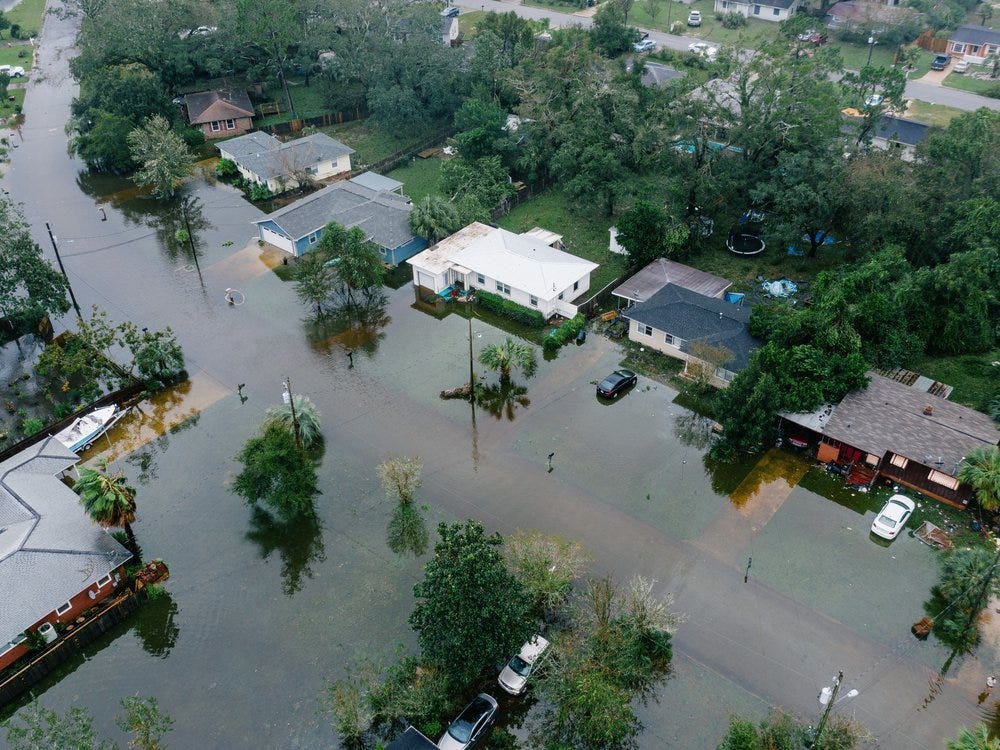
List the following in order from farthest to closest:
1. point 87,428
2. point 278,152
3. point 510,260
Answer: point 278,152 → point 510,260 → point 87,428

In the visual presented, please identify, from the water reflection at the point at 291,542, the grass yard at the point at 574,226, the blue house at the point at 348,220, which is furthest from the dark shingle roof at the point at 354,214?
the water reflection at the point at 291,542

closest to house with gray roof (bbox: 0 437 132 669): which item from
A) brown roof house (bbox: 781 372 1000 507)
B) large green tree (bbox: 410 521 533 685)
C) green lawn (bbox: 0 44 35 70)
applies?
large green tree (bbox: 410 521 533 685)

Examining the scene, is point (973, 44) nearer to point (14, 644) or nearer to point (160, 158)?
point (160, 158)

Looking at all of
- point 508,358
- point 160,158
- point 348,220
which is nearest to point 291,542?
point 508,358

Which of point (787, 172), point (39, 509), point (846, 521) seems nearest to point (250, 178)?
point (39, 509)

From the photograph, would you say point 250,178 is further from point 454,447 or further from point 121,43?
point 454,447

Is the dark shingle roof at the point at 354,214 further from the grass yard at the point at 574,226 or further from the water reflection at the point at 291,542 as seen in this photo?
the water reflection at the point at 291,542

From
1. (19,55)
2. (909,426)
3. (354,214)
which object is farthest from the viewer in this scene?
(19,55)
